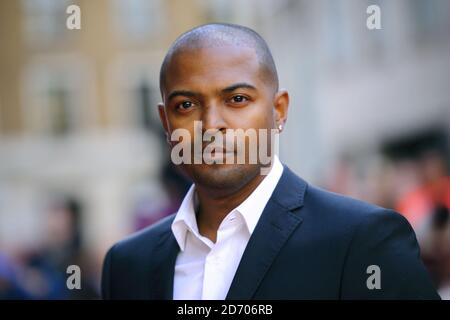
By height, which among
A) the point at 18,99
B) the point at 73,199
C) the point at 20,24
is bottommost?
the point at 73,199

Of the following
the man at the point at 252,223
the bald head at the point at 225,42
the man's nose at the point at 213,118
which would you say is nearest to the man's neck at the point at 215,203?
the man at the point at 252,223

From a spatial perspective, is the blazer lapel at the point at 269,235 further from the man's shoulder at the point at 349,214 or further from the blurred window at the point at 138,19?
the blurred window at the point at 138,19

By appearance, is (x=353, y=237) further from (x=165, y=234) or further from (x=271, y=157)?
(x=165, y=234)

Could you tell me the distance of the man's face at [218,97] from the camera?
278 centimetres

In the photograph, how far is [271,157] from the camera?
9.74 ft

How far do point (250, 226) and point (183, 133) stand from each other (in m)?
0.36

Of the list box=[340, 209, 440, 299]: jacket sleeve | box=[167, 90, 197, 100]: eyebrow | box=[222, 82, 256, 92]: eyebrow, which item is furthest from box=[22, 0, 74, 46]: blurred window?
box=[340, 209, 440, 299]: jacket sleeve

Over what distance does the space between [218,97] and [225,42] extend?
0.62ft

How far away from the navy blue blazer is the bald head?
0.38 meters

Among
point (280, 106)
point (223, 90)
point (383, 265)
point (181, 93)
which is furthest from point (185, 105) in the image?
point (383, 265)

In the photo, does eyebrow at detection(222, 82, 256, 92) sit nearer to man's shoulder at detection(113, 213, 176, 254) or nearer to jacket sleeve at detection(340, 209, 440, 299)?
jacket sleeve at detection(340, 209, 440, 299)

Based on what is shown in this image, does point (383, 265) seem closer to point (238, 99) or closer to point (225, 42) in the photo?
point (238, 99)

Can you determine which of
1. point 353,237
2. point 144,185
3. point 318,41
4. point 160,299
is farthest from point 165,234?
point 144,185

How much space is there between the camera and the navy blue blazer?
8.65 ft
